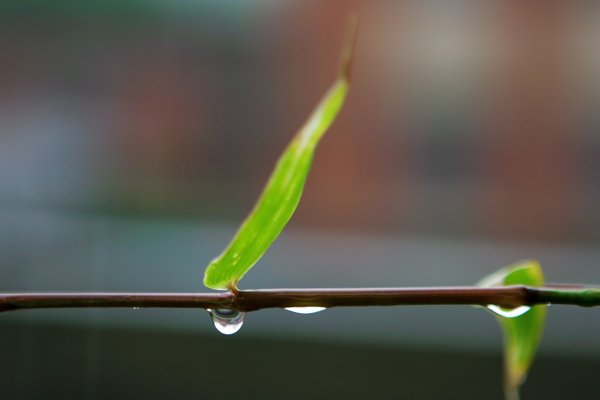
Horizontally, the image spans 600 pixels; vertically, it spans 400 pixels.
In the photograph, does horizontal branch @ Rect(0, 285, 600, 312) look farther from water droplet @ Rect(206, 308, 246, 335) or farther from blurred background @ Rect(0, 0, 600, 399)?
blurred background @ Rect(0, 0, 600, 399)

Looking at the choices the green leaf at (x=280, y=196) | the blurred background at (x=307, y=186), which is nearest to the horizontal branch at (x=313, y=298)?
the green leaf at (x=280, y=196)

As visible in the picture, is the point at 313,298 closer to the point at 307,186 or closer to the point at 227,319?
the point at 227,319

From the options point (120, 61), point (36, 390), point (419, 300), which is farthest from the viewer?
point (120, 61)

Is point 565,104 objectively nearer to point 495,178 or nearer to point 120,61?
point 495,178

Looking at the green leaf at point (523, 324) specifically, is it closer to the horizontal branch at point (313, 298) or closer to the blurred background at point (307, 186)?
the horizontal branch at point (313, 298)

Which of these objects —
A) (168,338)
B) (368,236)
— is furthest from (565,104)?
(168,338)

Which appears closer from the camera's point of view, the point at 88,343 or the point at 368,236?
the point at 88,343
